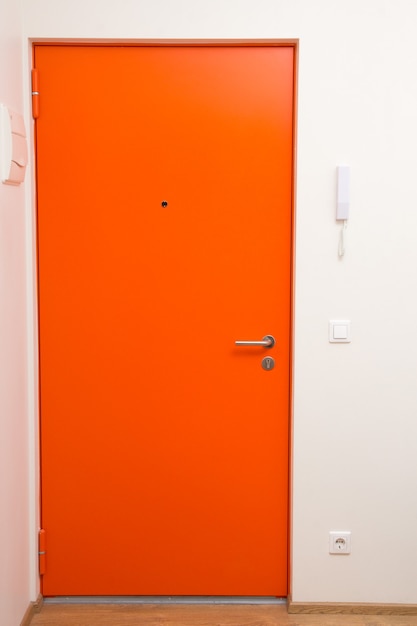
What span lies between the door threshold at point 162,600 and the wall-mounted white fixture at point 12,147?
64.3 inches

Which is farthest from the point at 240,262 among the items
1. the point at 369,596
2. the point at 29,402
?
the point at 369,596

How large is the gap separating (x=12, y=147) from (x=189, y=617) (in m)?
1.84

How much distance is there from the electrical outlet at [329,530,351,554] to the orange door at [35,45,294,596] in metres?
0.19

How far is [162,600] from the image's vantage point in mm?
2836

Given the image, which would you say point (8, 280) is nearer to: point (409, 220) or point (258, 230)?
point (258, 230)

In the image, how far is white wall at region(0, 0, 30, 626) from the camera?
238 cm

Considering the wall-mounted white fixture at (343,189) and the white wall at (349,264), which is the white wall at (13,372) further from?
the wall-mounted white fixture at (343,189)

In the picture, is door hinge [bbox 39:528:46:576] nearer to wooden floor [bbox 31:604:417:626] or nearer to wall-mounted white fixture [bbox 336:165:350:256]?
wooden floor [bbox 31:604:417:626]

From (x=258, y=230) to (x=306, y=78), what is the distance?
1.89 feet

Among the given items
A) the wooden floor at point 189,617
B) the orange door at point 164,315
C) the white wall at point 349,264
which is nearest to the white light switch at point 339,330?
the white wall at point 349,264

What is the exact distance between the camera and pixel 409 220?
104 inches

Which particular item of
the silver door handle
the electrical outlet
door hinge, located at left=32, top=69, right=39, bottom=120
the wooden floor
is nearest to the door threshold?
the wooden floor

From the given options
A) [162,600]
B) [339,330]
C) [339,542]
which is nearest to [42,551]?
[162,600]

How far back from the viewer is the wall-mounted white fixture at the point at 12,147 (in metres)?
2.31
